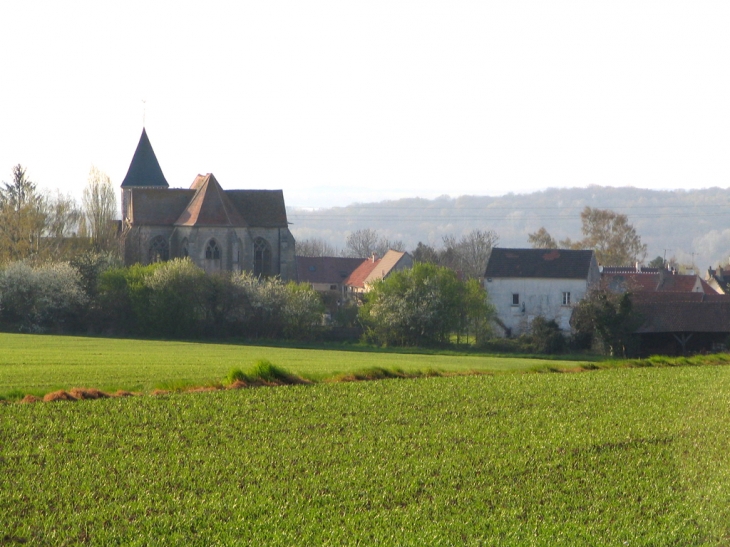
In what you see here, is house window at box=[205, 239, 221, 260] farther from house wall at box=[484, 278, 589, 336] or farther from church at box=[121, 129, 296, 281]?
house wall at box=[484, 278, 589, 336]

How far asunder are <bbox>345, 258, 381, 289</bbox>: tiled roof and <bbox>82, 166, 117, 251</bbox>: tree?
29.3 metres

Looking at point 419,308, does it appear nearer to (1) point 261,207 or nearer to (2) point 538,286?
(2) point 538,286

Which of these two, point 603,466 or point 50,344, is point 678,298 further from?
point 603,466

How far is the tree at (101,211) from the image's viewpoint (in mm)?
67125

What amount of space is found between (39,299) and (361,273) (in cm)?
4475

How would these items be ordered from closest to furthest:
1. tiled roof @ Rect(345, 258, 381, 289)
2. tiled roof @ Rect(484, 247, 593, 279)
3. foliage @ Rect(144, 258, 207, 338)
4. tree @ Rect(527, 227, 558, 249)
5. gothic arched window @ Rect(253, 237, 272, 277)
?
foliage @ Rect(144, 258, 207, 338) → tiled roof @ Rect(484, 247, 593, 279) → gothic arched window @ Rect(253, 237, 272, 277) → tiled roof @ Rect(345, 258, 381, 289) → tree @ Rect(527, 227, 558, 249)

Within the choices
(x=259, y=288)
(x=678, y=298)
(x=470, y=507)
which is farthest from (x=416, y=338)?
(x=470, y=507)

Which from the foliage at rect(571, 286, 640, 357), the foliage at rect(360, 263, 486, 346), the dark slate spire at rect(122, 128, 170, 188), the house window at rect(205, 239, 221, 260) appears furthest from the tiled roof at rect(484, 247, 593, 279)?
the dark slate spire at rect(122, 128, 170, 188)

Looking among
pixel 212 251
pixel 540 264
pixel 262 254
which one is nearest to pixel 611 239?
pixel 540 264

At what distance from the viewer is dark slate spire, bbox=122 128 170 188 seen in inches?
2906

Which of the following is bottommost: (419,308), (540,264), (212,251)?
(419,308)

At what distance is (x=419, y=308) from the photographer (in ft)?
177

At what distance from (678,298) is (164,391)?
156 ft

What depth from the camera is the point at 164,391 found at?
1730 cm
